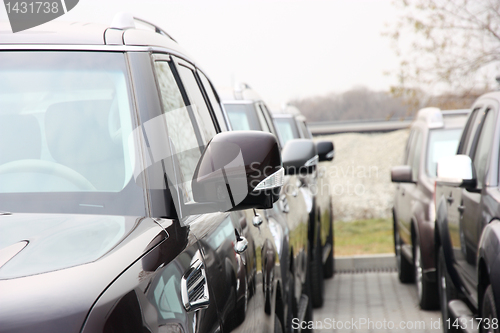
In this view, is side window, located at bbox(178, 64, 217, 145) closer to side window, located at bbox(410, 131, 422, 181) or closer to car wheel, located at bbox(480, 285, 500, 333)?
car wheel, located at bbox(480, 285, 500, 333)

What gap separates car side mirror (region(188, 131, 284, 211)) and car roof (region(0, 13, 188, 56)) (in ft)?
1.85

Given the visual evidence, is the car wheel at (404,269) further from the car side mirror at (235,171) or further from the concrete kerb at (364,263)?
the car side mirror at (235,171)

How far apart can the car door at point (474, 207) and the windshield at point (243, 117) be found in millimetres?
2339

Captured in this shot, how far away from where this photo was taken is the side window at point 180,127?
225 centimetres

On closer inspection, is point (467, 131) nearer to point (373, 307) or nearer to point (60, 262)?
point (373, 307)

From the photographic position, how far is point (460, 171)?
4.18m

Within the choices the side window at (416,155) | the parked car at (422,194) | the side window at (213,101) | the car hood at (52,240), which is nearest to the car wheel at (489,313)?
the side window at (213,101)

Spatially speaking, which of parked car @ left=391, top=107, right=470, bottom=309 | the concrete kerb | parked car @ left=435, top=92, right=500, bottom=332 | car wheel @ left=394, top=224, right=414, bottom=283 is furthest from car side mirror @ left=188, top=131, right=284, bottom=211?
the concrete kerb

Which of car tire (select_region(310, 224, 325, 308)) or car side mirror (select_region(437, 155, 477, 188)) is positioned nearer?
car side mirror (select_region(437, 155, 477, 188))

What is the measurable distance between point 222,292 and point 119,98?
2.52 feet

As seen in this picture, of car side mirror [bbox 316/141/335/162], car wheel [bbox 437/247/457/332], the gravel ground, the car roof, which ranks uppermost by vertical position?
the car roof

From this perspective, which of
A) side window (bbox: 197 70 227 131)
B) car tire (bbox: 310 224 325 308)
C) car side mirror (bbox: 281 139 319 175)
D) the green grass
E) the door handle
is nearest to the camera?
the door handle

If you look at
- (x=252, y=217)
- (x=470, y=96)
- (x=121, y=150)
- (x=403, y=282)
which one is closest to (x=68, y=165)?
(x=121, y=150)

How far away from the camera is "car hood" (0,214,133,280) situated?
1486 mm
